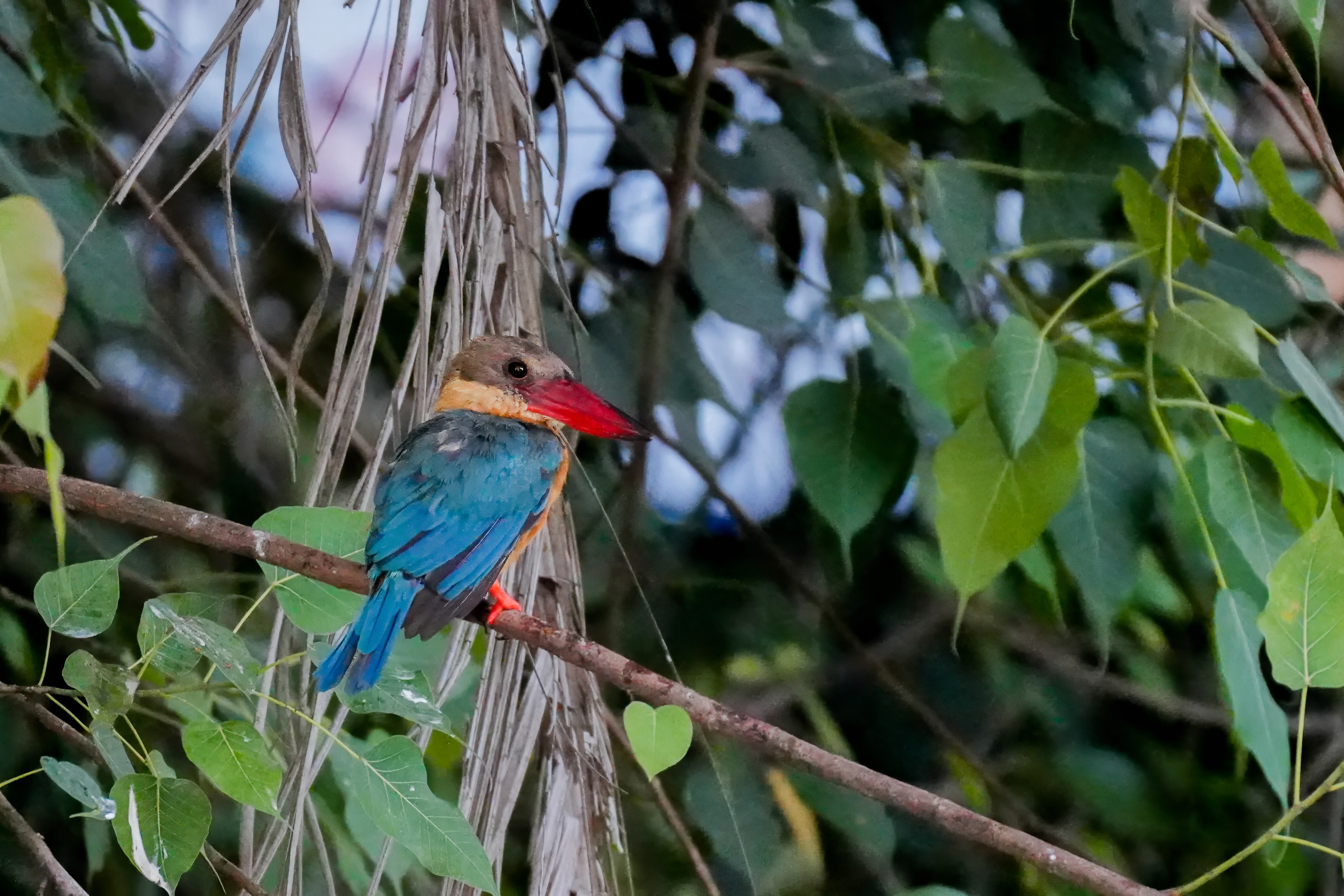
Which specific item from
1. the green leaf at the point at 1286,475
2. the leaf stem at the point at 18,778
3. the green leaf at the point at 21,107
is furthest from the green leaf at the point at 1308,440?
the green leaf at the point at 21,107

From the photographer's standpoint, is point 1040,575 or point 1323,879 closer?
point 1040,575

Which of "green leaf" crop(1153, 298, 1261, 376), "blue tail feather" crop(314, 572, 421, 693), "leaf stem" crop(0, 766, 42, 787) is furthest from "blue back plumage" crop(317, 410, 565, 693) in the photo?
"green leaf" crop(1153, 298, 1261, 376)

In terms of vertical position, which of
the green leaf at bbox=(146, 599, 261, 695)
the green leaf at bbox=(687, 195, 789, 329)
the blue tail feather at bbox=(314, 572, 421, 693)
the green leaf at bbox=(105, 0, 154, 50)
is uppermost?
the green leaf at bbox=(105, 0, 154, 50)

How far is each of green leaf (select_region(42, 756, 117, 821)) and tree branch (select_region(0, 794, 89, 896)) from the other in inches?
8.0

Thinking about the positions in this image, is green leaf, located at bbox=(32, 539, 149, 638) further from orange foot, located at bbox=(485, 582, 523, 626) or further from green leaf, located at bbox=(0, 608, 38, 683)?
green leaf, located at bbox=(0, 608, 38, 683)

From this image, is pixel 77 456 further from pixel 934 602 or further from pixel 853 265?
pixel 934 602

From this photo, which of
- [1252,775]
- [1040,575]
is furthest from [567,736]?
[1252,775]

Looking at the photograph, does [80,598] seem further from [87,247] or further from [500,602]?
[87,247]

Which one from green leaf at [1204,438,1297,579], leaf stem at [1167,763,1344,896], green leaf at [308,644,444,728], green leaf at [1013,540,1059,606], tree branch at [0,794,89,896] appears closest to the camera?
leaf stem at [1167,763,1344,896]

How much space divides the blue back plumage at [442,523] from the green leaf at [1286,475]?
655 millimetres

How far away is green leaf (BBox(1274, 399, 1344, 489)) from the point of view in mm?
1094

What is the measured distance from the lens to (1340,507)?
114cm

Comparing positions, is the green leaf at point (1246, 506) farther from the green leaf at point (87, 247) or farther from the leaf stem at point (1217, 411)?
the green leaf at point (87, 247)

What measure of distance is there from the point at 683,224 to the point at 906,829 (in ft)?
2.85
